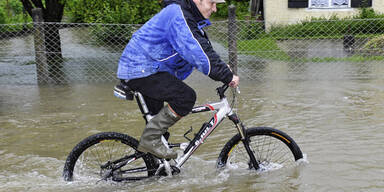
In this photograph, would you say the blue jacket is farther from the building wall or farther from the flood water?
the building wall

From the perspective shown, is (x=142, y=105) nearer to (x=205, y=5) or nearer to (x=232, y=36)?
(x=205, y=5)

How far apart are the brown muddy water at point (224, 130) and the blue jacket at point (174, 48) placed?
1.15 metres

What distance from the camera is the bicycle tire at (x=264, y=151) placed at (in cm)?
454

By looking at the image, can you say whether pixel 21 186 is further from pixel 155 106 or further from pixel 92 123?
pixel 92 123

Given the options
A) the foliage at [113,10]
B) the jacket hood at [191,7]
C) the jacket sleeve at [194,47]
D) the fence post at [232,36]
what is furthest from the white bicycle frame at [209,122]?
the foliage at [113,10]

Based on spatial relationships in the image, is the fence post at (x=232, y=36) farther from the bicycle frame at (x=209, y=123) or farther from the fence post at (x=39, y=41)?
the bicycle frame at (x=209, y=123)

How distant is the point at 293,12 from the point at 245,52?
21.6ft

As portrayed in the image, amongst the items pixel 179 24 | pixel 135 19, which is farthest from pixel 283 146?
pixel 135 19

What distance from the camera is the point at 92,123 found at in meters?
6.96

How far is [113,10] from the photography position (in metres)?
12.1

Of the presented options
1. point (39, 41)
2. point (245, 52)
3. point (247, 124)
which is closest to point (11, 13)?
point (39, 41)

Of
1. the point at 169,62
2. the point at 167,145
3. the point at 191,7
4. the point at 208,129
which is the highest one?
the point at 191,7

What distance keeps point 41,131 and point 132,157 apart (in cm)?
265

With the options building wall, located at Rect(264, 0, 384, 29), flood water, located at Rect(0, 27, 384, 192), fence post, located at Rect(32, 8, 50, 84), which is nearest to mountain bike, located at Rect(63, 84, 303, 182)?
flood water, located at Rect(0, 27, 384, 192)
